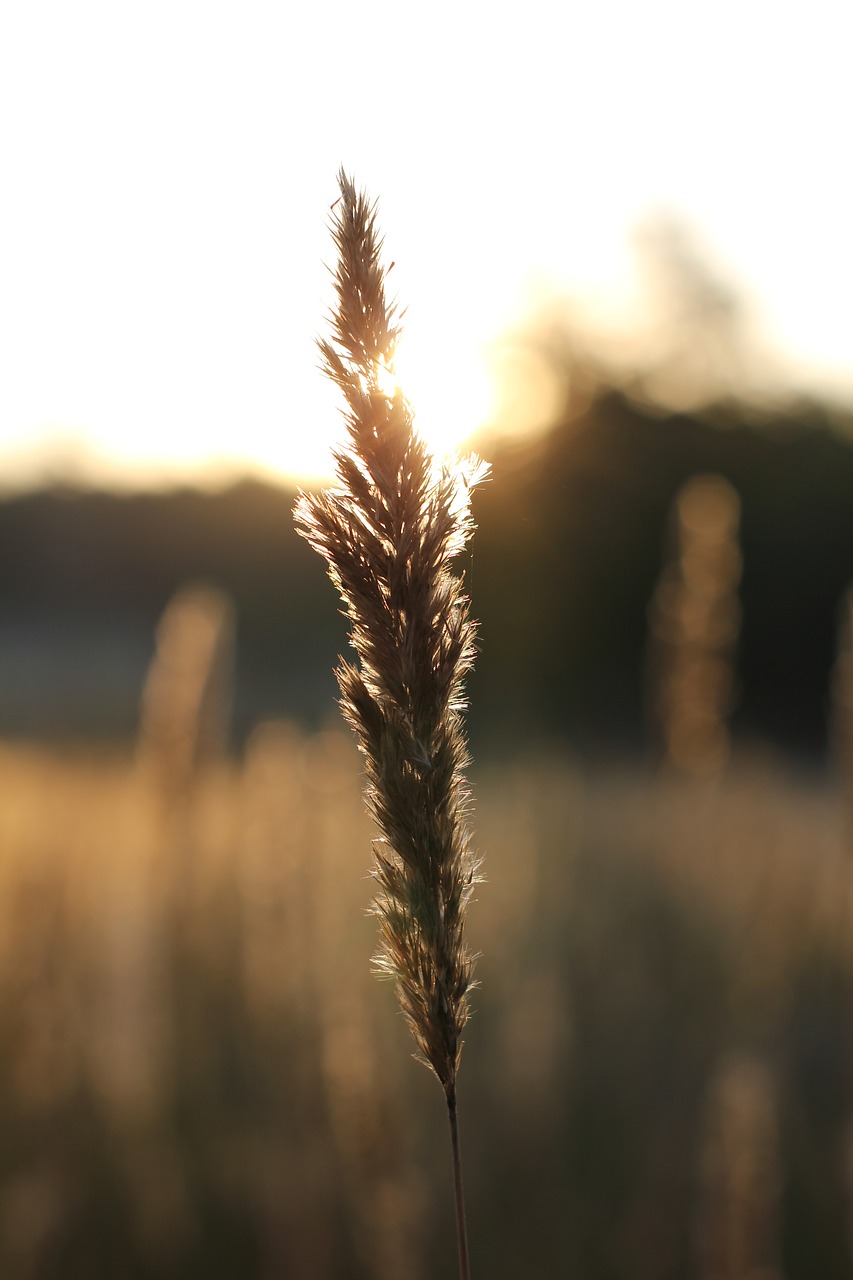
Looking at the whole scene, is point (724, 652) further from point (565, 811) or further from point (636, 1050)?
point (565, 811)

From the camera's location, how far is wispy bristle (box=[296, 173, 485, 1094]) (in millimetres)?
1143

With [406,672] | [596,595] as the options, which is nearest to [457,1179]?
[406,672]

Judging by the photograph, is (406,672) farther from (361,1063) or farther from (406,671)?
(361,1063)

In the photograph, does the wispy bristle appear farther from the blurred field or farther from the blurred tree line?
the blurred tree line

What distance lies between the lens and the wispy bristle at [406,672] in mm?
1143

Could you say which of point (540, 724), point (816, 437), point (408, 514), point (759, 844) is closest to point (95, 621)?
point (540, 724)

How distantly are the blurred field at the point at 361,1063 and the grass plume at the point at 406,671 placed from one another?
5.88ft

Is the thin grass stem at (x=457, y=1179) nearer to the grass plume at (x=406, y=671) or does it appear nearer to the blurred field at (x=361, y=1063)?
the grass plume at (x=406, y=671)

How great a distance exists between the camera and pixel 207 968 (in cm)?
627

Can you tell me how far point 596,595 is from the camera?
18.9 m

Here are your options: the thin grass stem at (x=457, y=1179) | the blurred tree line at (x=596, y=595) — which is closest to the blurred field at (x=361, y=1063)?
the thin grass stem at (x=457, y=1179)

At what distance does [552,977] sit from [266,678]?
17539mm

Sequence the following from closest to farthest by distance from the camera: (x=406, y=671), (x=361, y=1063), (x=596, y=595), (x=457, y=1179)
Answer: (x=457, y=1179) → (x=406, y=671) → (x=361, y=1063) → (x=596, y=595)

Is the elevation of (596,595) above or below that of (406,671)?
above
